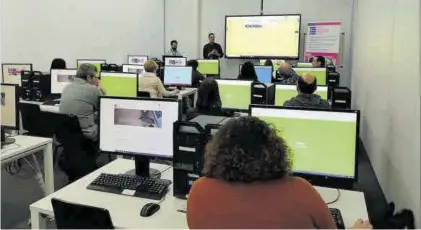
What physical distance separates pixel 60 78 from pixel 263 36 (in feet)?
18.4

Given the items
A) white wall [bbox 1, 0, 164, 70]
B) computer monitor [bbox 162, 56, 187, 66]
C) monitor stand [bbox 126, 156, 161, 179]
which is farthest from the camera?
computer monitor [bbox 162, 56, 187, 66]

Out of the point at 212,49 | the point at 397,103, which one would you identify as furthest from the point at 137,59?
the point at 397,103

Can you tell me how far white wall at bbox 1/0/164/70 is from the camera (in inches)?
298

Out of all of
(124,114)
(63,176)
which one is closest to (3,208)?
(63,176)

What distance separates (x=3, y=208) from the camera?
3.49 meters

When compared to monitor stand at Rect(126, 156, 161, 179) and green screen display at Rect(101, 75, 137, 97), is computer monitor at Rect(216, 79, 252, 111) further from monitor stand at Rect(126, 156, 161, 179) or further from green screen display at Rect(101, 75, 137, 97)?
monitor stand at Rect(126, 156, 161, 179)

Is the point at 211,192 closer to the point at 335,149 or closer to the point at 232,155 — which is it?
the point at 232,155

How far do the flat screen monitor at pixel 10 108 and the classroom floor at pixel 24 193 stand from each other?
76 cm

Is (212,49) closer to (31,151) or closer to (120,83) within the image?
(120,83)

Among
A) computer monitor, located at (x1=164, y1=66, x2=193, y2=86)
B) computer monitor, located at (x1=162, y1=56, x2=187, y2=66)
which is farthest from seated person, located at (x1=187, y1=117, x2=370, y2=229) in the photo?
computer monitor, located at (x1=162, y1=56, x2=187, y2=66)

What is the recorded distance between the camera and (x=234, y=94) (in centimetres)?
452

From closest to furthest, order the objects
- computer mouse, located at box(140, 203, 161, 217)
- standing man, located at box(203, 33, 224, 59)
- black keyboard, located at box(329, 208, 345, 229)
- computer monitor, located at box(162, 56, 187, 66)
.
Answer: black keyboard, located at box(329, 208, 345, 229) → computer mouse, located at box(140, 203, 161, 217) → computer monitor, located at box(162, 56, 187, 66) → standing man, located at box(203, 33, 224, 59)

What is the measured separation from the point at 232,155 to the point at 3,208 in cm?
292

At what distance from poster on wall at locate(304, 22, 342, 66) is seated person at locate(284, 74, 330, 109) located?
6.15 metres
